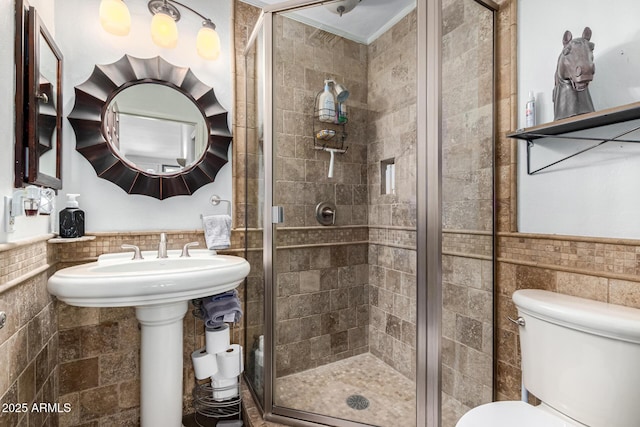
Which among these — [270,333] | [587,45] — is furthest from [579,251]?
[270,333]

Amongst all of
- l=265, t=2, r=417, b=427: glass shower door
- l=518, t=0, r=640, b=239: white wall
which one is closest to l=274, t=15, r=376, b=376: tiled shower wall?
l=265, t=2, r=417, b=427: glass shower door

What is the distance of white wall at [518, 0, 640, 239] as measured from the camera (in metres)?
1.07

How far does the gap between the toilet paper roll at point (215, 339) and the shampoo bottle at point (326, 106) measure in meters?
1.28

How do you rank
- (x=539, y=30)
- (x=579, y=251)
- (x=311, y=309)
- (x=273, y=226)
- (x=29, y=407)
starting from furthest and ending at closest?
(x=311, y=309), (x=273, y=226), (x=539, y=30), (x=579, y=251), (x=29, y=407)

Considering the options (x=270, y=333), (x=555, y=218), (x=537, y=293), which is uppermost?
(x=555, y=218)

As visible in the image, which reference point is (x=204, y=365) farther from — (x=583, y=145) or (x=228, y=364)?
(x=583, y=145)

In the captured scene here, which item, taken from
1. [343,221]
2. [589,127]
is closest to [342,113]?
[343,221]

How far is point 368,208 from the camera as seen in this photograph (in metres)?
1.84

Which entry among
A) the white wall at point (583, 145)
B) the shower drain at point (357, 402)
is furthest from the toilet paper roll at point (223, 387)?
the white wall at point (583, 145)

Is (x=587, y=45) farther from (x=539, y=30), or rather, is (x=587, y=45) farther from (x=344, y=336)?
(x=344, y=336)

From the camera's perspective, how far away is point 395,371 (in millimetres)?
1688

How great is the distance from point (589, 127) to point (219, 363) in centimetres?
194

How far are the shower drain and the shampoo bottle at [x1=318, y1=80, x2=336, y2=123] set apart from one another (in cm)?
156

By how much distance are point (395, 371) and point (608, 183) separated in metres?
1.30
